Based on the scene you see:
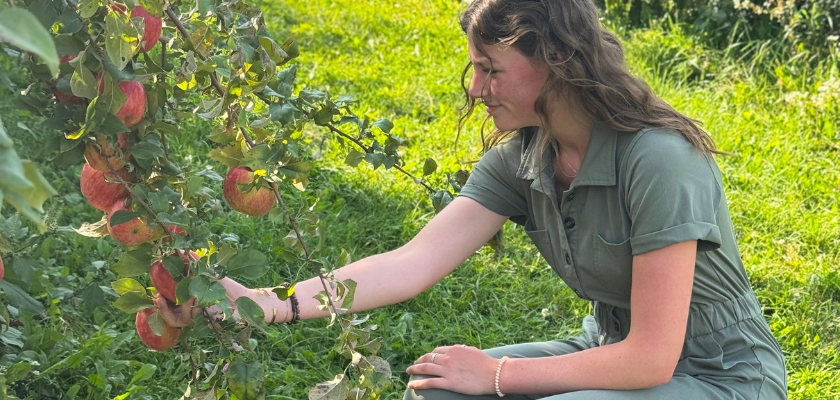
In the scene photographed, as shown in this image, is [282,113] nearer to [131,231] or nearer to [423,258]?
[131,231]

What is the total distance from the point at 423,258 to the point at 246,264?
0.75 meters

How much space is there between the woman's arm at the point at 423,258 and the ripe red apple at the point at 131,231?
0.58 m

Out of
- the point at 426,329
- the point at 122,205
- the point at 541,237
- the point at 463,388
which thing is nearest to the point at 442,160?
the point at 426,329

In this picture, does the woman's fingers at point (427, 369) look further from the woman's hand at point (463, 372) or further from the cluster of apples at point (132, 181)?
the cluster of apples at point (132, 181)

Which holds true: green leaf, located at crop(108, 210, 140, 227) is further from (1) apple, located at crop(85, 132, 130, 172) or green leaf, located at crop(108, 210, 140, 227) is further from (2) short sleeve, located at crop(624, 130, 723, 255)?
(2) short sleeve, located at crop(624, 130, 723, 255)

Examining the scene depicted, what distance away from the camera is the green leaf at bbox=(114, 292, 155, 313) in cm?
141

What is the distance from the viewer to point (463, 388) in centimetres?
185

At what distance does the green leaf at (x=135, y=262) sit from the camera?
133 cm

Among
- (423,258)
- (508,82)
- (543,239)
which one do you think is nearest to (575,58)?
(508,82)

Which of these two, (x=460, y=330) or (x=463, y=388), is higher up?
(x=463, y=388)

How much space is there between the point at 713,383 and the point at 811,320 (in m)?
1.26

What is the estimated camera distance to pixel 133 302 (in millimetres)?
1427

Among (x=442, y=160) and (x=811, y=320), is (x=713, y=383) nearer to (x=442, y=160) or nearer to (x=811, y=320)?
(x=811, y=320)

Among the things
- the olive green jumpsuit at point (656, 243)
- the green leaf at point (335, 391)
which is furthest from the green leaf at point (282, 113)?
the olive green jumpsuit at point (656, 243)
